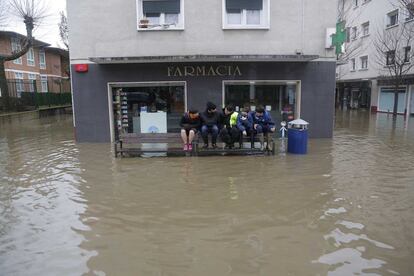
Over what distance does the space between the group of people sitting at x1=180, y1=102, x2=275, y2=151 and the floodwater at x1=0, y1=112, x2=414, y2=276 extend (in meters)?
0.72

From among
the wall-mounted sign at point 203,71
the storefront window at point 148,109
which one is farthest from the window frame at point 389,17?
the storefront window at point 148,109

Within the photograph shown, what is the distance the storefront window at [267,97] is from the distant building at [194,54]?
0.04 m

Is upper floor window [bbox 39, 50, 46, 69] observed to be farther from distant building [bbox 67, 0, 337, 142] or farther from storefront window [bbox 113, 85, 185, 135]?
storefront window [bbox 113, 85, 185, 135]

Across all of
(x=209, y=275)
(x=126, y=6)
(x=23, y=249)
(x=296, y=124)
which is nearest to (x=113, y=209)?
(x=23, y=249)

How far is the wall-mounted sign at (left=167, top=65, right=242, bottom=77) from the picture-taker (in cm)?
1282

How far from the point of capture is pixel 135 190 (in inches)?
277

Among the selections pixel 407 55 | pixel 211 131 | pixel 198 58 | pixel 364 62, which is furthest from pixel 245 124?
pixel 364 62

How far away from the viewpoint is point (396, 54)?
28172 mm

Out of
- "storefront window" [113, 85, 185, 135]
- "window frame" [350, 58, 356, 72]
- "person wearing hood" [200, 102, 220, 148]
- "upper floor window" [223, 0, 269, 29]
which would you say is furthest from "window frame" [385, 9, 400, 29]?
"person wearing hood" [200, 102, 220, 148]

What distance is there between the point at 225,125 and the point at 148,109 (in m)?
3.95

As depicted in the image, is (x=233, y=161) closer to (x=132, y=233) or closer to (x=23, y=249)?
(x=132, y=233)

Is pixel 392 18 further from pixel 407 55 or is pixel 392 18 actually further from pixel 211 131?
pixel 211 131

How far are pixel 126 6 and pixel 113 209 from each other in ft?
28.1

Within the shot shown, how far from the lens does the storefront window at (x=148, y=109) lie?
13.2 metres
